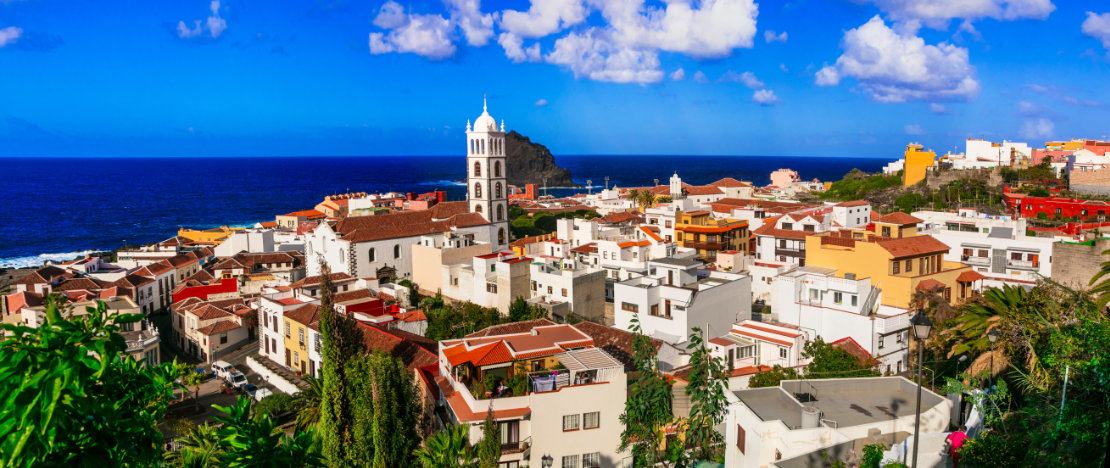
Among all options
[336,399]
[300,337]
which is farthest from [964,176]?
[336,399]

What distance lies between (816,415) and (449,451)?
22.9 ft

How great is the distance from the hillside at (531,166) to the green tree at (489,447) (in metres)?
159

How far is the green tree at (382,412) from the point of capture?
15.1 m

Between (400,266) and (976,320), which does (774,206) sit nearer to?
(400,266)

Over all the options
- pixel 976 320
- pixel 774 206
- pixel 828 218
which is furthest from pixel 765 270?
pixel 774 206

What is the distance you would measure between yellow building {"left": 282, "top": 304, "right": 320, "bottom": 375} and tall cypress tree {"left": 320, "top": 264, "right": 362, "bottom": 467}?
383 inches

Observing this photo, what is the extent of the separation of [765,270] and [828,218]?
11.5 metres

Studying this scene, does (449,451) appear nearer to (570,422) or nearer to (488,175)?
(570,422)

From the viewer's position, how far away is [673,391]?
19.5 m

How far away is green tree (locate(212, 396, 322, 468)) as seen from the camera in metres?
6.66

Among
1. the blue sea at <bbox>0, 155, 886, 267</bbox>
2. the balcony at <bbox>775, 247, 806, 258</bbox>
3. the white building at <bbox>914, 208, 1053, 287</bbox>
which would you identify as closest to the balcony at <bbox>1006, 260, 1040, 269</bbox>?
the white building at <bbox>914, 208, 1053, 287</bbox>

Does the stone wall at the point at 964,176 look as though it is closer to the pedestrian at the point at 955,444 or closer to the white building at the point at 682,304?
the white building at the point at 682,304

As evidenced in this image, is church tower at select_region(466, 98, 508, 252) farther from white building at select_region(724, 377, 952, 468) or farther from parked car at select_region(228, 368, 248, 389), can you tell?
white building at select_region(724, 377, 952, 468)

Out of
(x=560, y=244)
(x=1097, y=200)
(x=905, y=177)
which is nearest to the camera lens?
(x=560, y=244)
